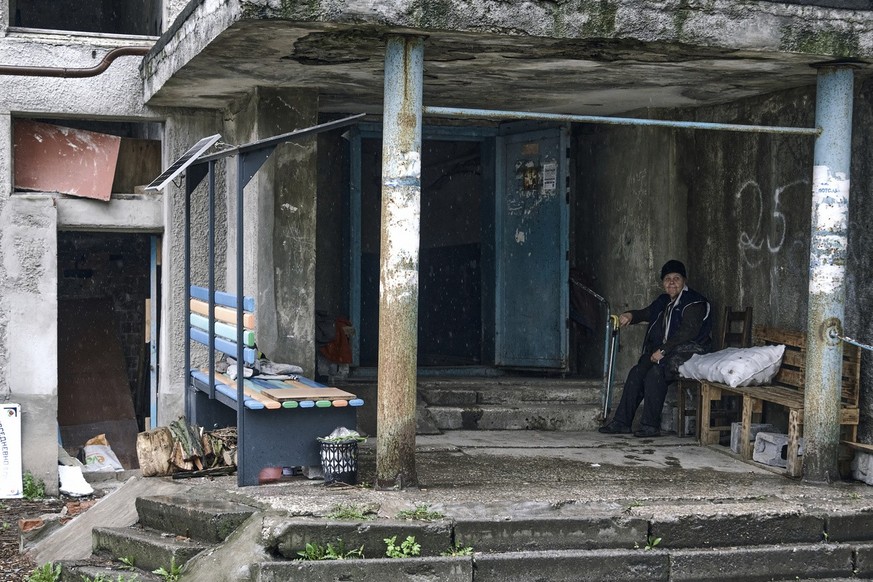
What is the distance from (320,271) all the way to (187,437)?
3615 millimetres

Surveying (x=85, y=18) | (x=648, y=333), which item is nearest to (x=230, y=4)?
(x=648, y=333)

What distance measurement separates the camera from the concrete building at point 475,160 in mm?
6996

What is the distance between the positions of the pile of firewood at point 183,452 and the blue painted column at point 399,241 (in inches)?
63.2

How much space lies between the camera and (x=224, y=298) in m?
7.75

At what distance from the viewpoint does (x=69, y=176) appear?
32.0 feet

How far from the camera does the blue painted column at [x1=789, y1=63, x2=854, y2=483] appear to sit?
24.3ft

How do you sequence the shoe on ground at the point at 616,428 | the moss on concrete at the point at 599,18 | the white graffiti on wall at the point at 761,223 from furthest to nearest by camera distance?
the shoe on ground at the point at 616,428 < the white graffiti on wall at the point at 761,223 < the moss on concrete at the point at 599,18

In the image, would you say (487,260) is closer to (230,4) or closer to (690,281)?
(690,281)

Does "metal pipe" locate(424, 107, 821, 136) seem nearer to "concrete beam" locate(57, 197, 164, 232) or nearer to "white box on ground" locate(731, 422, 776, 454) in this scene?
"white box on ground" locate(731, 422, 776, 454)

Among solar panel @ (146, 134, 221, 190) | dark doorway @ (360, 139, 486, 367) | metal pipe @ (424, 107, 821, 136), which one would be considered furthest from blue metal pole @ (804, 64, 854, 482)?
dark doorway @ (360, 139, 486, 367)

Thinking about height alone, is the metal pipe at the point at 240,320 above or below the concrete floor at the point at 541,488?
above

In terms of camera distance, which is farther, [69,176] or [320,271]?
[320,271]

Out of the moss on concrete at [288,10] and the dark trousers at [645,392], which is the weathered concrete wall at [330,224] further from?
the moss on concrete at [288,10]

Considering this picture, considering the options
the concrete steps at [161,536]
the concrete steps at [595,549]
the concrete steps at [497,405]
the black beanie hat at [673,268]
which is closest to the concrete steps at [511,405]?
the concrete steps at [497,405]
